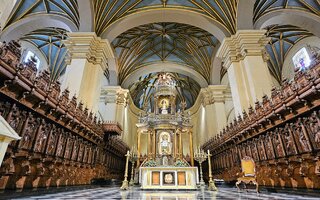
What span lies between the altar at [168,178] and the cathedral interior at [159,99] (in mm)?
38

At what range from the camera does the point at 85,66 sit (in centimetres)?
939

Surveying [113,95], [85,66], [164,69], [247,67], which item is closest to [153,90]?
[164,69]

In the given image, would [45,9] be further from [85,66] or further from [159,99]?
[159,99]

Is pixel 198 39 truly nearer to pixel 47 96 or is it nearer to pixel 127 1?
pixel 127 1

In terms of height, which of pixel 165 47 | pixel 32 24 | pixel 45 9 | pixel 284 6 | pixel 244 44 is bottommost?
pixel 244 44

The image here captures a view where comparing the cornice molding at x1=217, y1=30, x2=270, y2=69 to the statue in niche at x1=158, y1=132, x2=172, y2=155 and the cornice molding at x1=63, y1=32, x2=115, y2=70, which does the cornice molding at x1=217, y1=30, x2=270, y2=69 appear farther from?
the cornice molding at x1=63, y1=32, x2=115, y2=70

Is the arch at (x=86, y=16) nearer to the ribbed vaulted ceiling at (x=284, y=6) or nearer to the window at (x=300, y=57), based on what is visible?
the ribbed vaulted ceiling at (x=284, y=6)

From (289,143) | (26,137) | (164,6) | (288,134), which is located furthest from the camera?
(164,6)

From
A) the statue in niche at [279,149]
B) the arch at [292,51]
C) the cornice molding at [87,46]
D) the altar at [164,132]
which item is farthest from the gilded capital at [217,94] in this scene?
the statue in niche at [279,149]

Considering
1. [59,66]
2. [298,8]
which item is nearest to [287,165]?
[298,8]

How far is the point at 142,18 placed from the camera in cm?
1223

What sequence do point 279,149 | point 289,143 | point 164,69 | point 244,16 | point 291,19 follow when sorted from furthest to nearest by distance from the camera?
point 164,69, point 291,19, point 244,16, point 279,149, point 289,143

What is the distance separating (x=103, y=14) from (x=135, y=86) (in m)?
11.6

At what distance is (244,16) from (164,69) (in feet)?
32.2
